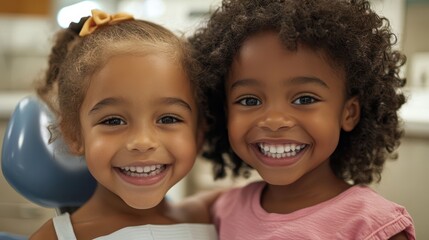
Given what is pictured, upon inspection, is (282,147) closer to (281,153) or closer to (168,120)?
(281,153)

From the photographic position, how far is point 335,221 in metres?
0.99

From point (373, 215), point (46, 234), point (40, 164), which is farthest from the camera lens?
point (40, 164)

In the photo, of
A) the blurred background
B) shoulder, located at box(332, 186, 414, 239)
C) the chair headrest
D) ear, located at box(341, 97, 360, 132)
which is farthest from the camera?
the blurred background

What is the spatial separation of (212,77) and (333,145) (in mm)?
271

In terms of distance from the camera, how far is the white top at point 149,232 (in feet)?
3.49

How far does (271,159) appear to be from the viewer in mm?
1039

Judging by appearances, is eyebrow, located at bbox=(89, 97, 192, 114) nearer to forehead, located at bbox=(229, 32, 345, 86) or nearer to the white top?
forehead, located at bbox=(229, 32, 345, 86)

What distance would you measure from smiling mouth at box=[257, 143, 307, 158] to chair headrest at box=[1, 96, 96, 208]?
0.44 m

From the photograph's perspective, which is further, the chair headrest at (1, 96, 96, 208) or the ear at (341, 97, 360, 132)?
the chair headrest at (1, 96, 96, 208)

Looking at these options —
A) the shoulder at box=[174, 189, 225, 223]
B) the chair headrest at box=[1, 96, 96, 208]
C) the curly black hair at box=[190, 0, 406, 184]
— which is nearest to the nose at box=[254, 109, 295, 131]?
the curly black hair at box=[190, 0, 406, 184]

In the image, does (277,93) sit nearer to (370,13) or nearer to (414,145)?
(370,13)

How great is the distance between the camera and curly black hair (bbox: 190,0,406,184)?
0.98m

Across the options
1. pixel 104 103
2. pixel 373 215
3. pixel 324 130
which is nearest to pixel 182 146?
pixel 104 103

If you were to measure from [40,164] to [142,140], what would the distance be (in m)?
0.32
